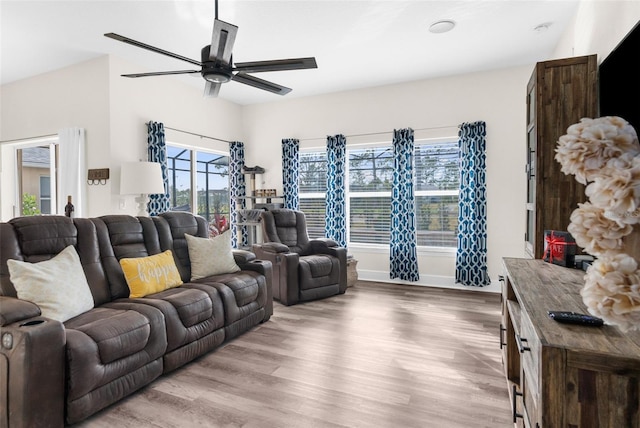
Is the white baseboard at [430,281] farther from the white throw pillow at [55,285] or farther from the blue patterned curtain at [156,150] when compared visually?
A: the white throw pillow at [55,285]

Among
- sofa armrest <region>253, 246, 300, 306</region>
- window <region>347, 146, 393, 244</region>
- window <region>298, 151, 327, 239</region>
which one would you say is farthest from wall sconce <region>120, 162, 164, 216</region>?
window <region>347, 146, 393, 244</region>

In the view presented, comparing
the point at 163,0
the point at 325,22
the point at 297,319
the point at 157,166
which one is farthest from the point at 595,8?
the point at 157,166

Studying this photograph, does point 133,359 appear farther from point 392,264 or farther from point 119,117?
point 392,264

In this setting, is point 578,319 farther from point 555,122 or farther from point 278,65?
point 278,65

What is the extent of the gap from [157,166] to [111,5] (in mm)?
1597

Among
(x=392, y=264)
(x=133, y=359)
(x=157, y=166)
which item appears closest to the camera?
(x=133, y=359)

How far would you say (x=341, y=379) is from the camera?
233 centimetres

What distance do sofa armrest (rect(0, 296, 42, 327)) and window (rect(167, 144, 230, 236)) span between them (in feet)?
9.80

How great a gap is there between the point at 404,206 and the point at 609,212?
418 cm

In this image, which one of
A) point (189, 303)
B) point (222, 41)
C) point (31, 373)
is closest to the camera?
point (31, 373)

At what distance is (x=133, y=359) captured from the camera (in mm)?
2096

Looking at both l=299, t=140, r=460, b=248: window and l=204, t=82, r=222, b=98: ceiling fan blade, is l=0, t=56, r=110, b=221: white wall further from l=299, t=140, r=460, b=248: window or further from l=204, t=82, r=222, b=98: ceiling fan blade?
l=299, t=140, r=460, b=248: window

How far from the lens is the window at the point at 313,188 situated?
5.72 meters

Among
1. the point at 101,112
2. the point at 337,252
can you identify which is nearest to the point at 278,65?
the point at 337,252
